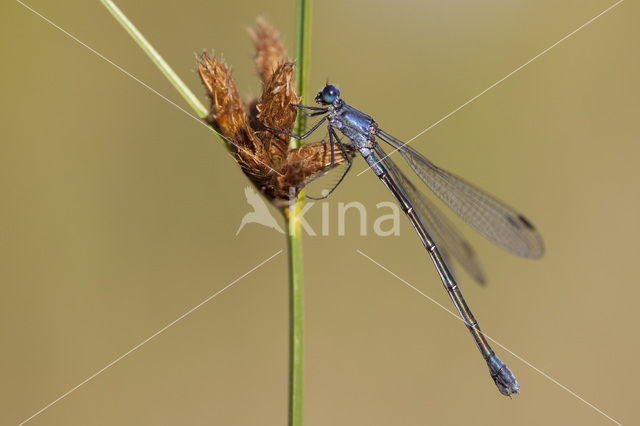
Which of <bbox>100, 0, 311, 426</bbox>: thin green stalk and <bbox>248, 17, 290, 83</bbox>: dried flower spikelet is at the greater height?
<bbox>248, 17, 290, 83</bbox>: dried flower spikelet

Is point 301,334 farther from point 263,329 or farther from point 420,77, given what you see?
point 420,77

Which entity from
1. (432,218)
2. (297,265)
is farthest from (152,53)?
(432,218)

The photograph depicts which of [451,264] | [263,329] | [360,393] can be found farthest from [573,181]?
[263,329]

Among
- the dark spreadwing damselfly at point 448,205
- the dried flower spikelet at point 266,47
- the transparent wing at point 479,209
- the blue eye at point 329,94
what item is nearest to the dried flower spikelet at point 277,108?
the dried flower spikelet at point 266,47

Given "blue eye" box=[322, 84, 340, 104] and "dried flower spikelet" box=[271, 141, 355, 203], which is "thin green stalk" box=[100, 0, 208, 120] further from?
"blue eye" box=[322, 84, 340, 104]

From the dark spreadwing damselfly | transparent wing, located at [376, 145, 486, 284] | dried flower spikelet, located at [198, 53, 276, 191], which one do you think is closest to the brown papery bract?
dried flower spikelet, located at [198, 53, 276, 191]

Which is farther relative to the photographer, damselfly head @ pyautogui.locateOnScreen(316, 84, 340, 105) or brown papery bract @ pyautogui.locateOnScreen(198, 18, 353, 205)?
damselfly head @ pyautogui.locateOnScreen(316, 84, 340, 105)

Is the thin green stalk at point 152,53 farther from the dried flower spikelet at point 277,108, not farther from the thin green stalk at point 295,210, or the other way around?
the dried flower spikelet at point 277,108
